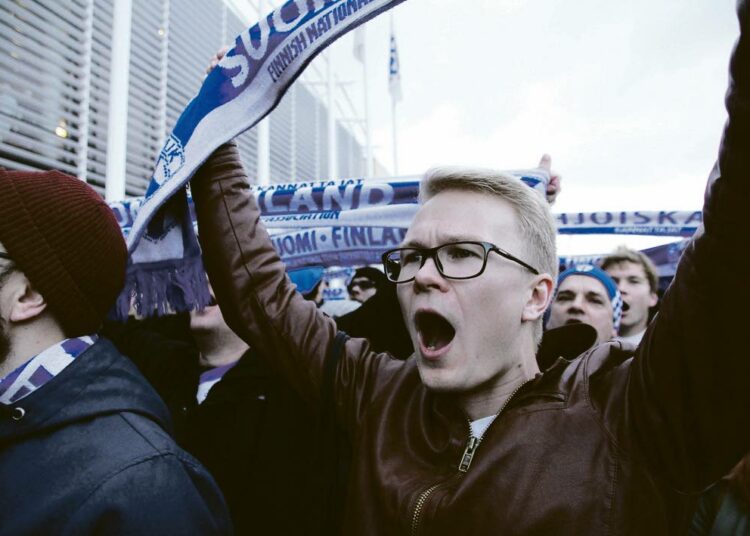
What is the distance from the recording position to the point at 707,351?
87 centimetres

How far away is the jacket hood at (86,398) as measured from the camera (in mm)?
1163

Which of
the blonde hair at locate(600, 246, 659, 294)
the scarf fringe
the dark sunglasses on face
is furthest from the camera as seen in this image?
the dark sunglasses on face

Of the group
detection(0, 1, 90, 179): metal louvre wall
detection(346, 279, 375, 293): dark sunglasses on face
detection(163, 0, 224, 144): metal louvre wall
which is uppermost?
detection(163, 0, 224, 144): metal louvre wall

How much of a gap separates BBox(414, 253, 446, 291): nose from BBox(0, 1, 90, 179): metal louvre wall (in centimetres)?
432

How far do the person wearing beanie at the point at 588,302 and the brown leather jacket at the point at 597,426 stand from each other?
1.73 m

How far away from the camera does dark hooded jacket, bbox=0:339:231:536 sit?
41.8 inches

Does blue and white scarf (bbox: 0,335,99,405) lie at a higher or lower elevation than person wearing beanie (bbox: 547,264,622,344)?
higher

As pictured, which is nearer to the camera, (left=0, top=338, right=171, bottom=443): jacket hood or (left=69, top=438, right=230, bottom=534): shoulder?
(left=69, top=438, right=230, bottom=534): shoulder

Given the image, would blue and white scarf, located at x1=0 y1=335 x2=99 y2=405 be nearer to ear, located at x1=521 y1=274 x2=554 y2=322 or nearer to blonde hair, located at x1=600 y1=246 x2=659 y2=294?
ear, located at x1=521 y1=274 x2=554 y2=322

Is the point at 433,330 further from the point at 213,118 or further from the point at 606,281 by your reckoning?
the point at 606,281

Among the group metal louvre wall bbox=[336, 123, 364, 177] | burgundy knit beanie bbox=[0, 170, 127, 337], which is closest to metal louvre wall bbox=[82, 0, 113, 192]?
burgundy knit beanie bbox=[0, 170, 127, 337]

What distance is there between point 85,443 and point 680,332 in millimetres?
1298

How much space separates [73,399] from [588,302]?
2543 mm

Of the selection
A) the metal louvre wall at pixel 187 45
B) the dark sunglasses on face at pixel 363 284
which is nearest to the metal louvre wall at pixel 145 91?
the metal louvre wall at pixel 187 45
